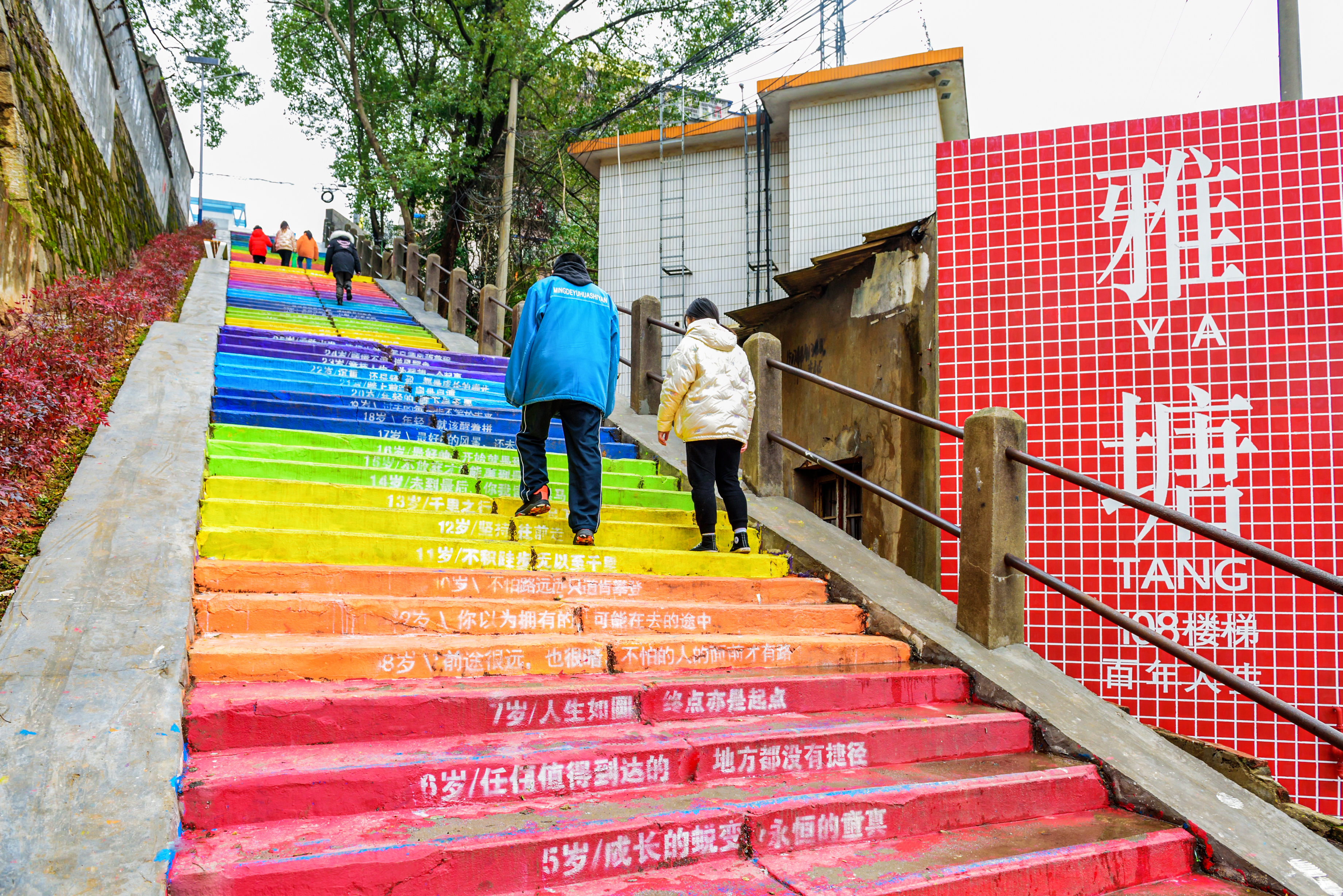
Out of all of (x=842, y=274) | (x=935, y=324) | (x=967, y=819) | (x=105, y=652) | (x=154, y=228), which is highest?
(x=154, y=228)

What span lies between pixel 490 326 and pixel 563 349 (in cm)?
608

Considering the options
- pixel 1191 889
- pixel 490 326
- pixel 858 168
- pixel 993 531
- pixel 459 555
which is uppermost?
pixel 858 168

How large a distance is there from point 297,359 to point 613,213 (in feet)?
18.7

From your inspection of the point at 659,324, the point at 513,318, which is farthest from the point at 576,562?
the point at 513,318

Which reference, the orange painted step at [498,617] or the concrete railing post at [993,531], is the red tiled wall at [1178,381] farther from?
the orange painted step at [498,617]

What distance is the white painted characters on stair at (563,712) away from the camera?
10.3ft

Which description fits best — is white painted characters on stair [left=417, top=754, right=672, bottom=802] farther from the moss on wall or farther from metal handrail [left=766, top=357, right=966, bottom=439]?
the moss on wall

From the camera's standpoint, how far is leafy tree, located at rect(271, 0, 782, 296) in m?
17.9

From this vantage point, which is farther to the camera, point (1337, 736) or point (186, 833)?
point (1337, 736)

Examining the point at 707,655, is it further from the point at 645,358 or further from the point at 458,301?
the point at 458,301

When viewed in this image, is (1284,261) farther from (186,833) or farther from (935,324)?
(186,833)

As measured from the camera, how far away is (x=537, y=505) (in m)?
5.09

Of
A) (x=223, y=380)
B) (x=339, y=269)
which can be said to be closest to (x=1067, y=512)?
(x=223, y=380)

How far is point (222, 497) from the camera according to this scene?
15.0 feet
